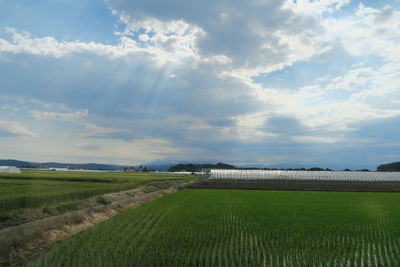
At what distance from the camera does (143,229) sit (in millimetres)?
10172

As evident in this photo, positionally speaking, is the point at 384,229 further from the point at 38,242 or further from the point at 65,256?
the point at 38,242

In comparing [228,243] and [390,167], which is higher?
[390,167]

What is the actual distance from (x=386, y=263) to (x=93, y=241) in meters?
7.87

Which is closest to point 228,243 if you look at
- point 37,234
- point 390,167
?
point 37,234

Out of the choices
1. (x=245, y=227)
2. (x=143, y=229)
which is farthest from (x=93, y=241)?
(x=245, y=227)

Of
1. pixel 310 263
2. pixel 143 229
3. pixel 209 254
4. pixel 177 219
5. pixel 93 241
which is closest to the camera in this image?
pixel 310 263

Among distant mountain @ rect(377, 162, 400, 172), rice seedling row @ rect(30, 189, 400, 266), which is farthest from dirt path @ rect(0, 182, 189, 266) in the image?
distant mountain @ rect(377, 162, 400, 172)

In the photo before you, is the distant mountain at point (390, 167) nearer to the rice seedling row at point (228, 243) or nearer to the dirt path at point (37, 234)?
the rice seedling row at point (228, 243)

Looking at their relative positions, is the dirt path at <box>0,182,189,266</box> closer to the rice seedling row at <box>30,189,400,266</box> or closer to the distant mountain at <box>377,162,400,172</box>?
the rice seedling row at <box>30,189,400,266</box>

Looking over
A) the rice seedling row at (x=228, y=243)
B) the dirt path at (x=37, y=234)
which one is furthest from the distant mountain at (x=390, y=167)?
the dirt path at (x=37, y=234)

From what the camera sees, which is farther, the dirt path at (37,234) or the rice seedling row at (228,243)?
the dirt path at (37,234)

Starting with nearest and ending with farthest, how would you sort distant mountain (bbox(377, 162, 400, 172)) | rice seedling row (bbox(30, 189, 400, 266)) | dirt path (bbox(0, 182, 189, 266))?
rice seedling row (bbox(30, 189, 400, 266)), dirt path (bbox(0, 182, 189, 266)), distant mountain (bbox(377, 162, 400, 172))

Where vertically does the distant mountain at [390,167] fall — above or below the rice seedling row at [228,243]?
above

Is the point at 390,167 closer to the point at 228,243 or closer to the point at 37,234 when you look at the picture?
the point at 228,243
